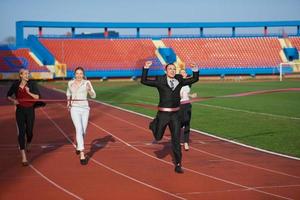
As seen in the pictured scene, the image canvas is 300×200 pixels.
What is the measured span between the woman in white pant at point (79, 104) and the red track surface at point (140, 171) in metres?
0.57

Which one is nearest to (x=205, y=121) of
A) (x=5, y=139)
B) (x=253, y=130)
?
(x=253, y=130)

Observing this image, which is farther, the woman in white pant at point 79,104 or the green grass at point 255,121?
the green grass at point 255,121

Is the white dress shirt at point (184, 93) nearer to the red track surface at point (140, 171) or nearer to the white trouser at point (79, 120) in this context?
the red track surface at point (140, 171)

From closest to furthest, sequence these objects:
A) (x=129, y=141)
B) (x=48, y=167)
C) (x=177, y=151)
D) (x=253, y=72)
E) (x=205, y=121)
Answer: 1. (x=177, y=151)
2. (x=48, y=167)
3. (x=129, y=141)
4. (x=205, y=121)
5. (x=253, y=72)

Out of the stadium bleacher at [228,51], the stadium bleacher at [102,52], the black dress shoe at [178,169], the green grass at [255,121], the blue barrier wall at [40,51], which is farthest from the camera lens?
the stadium bleacher at [228,51]

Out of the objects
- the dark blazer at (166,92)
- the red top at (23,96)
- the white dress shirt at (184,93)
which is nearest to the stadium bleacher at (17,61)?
the white dress shirt at (184,93)

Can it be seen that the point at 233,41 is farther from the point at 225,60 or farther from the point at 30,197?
the point at 30,197

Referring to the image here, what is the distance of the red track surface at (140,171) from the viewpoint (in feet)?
30.0

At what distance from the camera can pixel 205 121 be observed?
2152 centimetres

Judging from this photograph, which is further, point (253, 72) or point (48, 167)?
point (253, 72)

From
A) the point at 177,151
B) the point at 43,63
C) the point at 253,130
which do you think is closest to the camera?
the point at 177,151

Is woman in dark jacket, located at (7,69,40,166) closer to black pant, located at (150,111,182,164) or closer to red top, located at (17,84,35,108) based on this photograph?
red top, located at (17,84,35,108)

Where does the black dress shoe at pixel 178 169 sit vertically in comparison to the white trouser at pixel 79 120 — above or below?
below

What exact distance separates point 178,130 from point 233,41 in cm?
6964
